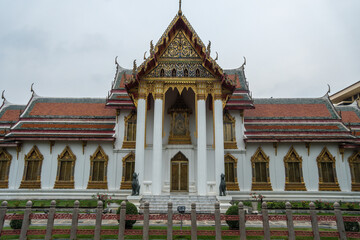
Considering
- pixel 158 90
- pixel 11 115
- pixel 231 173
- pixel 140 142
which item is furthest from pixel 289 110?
pixel 11 115

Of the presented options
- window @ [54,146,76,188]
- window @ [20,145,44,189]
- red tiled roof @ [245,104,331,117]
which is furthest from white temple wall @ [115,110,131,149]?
red tiled roof @ [245,104,331,117]

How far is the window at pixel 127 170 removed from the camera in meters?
16.5

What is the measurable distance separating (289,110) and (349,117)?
14.6 feet

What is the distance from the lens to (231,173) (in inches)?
664

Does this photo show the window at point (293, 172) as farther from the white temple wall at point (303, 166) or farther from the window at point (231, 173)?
the window at point (231, 173)

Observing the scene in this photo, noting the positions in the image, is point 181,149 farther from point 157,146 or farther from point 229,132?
point 229,132

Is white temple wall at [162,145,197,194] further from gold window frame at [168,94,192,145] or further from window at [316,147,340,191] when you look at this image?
window at [316,147,340,191]

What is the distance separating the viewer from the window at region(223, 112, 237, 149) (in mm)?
17125

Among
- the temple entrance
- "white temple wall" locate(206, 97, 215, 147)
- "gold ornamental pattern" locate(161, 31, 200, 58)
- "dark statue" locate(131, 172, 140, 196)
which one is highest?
"gold ornamental pattern" locate(161, 31, 200, 58)

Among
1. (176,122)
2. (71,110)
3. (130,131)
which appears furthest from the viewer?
(71,110)

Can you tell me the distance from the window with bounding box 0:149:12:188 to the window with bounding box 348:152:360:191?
21.5 metres

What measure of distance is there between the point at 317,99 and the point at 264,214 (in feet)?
50.2

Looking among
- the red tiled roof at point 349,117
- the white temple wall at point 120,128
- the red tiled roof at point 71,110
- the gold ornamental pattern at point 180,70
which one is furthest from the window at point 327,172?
the red tiled roof at point 71,110

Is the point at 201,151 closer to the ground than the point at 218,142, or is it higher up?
closer to the ground
